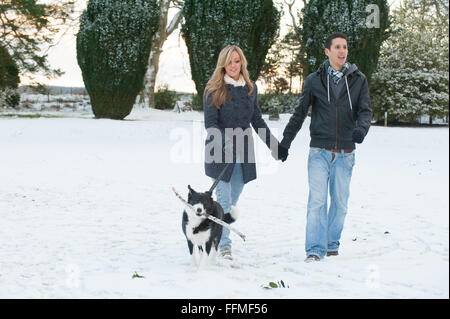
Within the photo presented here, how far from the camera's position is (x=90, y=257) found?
16.1 feet

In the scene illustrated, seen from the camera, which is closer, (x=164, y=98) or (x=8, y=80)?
(x=8, y=80)

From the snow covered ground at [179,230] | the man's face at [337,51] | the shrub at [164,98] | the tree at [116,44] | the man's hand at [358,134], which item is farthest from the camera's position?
the shrub at [164,98]

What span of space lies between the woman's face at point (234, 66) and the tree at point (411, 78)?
71.9 ft

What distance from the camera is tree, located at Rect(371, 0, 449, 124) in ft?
83.5

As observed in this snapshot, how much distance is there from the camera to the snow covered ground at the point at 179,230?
399 cm

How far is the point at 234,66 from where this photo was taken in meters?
4.62

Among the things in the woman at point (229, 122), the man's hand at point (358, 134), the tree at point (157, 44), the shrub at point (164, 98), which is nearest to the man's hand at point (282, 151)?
the woman at point (229, 122)

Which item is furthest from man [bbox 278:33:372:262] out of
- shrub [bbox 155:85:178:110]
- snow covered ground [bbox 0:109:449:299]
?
shrub [bbox 155:85:178:110]

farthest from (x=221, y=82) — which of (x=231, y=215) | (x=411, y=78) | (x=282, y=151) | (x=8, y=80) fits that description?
(x=8, y=80)

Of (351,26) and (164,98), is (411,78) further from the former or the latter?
(164,98)

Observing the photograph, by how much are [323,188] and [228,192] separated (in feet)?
2.62

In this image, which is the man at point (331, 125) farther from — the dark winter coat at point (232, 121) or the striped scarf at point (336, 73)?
the dark winter coat at point (232, 121)

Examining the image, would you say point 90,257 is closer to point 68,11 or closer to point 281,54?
point 68,11

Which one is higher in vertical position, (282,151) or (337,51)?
(337,51)
